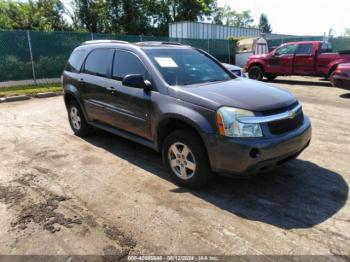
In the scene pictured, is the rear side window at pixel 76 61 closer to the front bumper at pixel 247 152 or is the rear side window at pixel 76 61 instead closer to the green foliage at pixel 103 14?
the front bumper at pixel 247 152

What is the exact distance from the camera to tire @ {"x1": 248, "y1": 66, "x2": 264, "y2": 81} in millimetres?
14974

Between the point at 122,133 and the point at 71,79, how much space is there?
1.96 meters

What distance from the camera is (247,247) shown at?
286cm

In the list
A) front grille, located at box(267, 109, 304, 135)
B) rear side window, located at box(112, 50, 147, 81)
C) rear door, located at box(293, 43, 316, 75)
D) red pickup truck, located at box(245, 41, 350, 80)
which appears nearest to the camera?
front grille, located at box(267, 109, 304, 135)

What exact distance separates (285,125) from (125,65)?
8.31 ft

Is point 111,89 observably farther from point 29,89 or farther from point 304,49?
point 304,49

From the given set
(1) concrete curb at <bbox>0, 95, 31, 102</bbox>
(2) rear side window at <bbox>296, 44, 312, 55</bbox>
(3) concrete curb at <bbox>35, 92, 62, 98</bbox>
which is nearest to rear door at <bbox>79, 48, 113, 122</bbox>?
(1) concrete curb at <bbox>0, 95, 31, 102</bbox>

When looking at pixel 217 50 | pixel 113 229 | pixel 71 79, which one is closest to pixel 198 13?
pixel 217 50

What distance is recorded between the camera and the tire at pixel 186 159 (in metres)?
3.71

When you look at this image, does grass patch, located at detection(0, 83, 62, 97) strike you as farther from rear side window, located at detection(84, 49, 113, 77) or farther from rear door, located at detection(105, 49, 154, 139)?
rear door, located at detection(105, 49, 154, 139)

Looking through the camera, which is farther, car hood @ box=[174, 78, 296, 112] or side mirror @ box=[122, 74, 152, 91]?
side mirror @ box=[122, 74, 152, 91]

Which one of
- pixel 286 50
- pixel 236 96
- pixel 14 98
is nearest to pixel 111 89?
pixel 236 96

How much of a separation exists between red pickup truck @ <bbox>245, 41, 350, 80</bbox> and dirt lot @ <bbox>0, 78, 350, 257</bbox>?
8503 mm

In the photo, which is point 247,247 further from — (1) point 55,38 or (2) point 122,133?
(1) point 55,38
